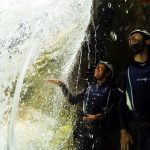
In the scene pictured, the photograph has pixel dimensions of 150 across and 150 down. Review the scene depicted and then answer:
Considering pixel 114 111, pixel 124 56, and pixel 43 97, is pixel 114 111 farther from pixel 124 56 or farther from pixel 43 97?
pixel 43 97

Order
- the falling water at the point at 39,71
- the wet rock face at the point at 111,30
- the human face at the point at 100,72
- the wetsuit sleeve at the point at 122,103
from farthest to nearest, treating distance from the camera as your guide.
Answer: the falling water at the point at 39,71
the wet rock face at the point at 111,30
the human face at the point at 100,72
the wetsuit sleeve at the point at 122,103

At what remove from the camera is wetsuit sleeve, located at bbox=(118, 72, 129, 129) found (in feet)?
20.5

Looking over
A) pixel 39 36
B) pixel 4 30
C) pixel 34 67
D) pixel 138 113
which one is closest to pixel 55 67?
pixel 34 67

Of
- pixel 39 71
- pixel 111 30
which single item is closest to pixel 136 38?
pixel 111 30

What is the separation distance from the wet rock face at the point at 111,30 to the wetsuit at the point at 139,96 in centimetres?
157

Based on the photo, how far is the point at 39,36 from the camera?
10070 mm

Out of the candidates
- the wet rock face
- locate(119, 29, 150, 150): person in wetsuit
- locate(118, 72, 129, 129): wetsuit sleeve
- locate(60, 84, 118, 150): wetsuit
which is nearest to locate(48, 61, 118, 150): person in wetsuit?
locate(60, 84, 118, 150): wetsuit

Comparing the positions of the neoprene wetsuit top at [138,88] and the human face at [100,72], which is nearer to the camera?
the neoprene wetsuit top at [138,88]

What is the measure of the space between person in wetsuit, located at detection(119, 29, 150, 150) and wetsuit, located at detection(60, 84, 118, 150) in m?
0.53

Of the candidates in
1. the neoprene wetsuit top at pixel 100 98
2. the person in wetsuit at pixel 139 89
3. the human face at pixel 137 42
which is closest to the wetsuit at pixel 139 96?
the person in wetsuit at pixel 139 89

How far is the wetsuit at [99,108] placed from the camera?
677 centimetres

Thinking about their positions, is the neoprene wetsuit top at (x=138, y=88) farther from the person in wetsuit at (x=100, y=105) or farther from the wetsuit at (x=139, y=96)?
the person in wetsuit at (x=100, y=105)

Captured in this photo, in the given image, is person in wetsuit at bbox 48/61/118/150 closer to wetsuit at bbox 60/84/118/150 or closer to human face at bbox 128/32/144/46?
wetsuit at bbox 60/84/118/150

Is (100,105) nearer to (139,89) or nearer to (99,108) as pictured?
(99,108)
